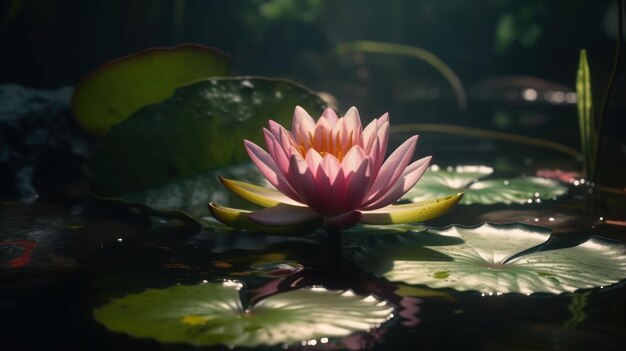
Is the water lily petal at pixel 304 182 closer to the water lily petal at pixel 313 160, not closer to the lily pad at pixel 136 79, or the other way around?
the water lily petal at pixel 313 160

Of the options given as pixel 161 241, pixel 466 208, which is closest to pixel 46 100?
pixel 161 241

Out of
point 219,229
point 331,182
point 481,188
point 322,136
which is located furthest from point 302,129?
point 481,188

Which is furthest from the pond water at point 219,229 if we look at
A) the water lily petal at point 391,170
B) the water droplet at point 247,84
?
the water lily petal at point 391,170

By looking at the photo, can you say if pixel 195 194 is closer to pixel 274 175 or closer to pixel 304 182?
pixel 274 175

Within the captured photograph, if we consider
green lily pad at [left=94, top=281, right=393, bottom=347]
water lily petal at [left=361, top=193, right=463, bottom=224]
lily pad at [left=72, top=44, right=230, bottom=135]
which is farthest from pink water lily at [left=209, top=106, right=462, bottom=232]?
lily pad at [left=72, top=44, right=230, bottom=135]

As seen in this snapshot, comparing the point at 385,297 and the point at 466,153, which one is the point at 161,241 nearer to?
the point at 385,297

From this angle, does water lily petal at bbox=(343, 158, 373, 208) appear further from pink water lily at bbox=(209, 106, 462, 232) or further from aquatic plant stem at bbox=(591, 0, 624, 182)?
aquatic plant stem at bbox=(591, 0, 624, 182)
